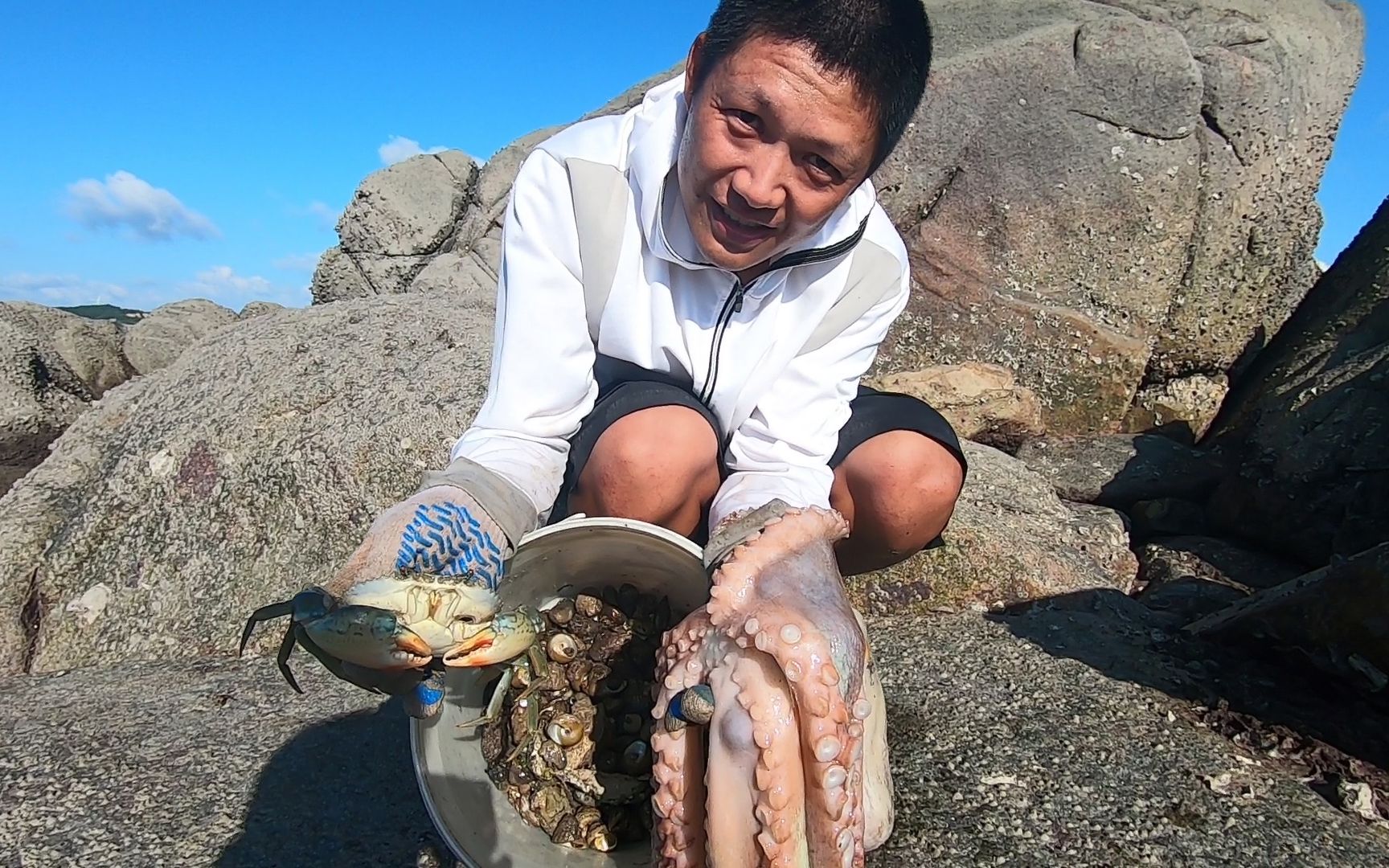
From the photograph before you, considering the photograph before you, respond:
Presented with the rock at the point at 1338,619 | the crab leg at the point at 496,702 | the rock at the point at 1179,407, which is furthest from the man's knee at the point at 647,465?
the rock at the point at 1179,407

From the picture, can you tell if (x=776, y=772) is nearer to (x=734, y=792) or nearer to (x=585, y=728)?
(x=734, y=792)

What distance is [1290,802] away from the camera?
2.22 metres

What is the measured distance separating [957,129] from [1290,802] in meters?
4.19

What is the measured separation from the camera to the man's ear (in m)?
2.06

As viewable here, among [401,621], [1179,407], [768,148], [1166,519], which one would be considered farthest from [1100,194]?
[401,621]

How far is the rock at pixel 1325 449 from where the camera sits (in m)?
3.51

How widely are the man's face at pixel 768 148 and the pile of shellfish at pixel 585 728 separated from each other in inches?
32.8

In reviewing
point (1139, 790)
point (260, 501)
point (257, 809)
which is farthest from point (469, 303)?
point (1139, 790)

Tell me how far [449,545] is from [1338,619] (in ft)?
7.79

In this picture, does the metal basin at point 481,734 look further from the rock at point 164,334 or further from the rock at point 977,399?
the rock at point 164,334

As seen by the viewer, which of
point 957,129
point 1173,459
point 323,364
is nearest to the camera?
point 323,364

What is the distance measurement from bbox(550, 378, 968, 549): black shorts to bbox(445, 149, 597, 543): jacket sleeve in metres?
0.06

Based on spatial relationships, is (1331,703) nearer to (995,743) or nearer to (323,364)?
(995,743)

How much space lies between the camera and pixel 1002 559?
11.5 feet
